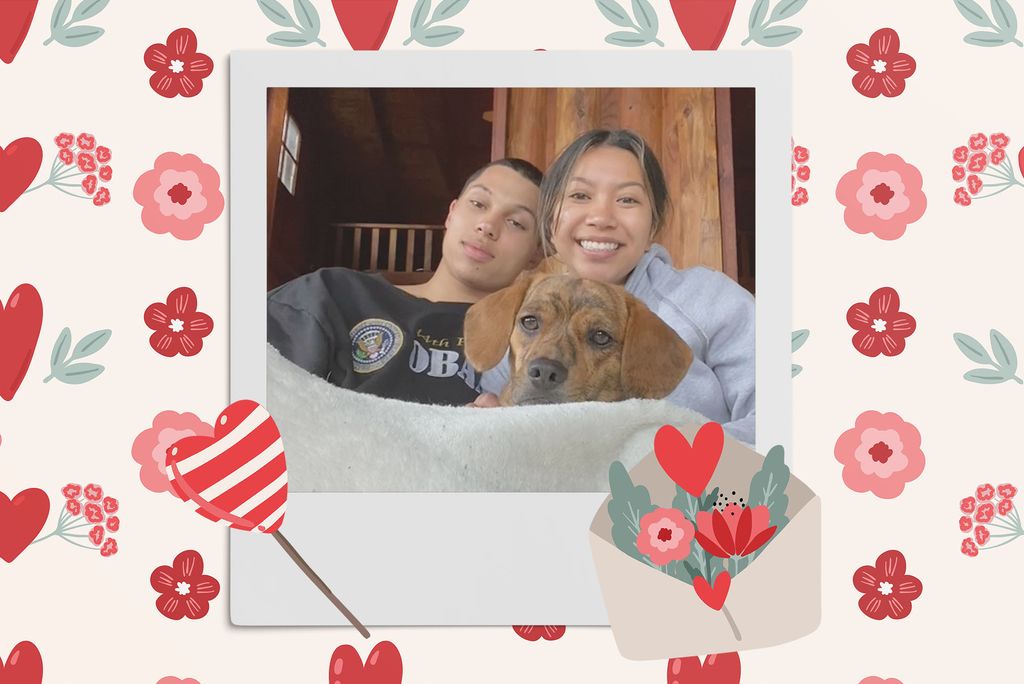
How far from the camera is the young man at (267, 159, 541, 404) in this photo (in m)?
1.01

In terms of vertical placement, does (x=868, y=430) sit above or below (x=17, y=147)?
below

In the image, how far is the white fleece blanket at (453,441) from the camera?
97 cm

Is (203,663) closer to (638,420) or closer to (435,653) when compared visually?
(435,653)

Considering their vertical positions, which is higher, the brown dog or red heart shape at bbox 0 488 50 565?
the brown dog

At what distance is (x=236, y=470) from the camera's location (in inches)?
32.0

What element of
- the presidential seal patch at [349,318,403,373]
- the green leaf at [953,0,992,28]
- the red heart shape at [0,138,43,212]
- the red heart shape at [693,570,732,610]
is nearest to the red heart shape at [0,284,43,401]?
the red heart shape at [0,138,43,212]

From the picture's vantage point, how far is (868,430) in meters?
1.01

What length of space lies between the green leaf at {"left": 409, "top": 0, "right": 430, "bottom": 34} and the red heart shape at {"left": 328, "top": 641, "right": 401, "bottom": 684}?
75 centimetres

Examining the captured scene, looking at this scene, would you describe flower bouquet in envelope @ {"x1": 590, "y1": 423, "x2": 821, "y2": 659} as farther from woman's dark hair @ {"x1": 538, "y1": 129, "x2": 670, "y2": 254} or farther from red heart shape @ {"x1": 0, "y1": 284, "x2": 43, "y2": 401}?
red heart shape @ {"x1": 0, "y1": 284, "x2": 43, "y2": 401}

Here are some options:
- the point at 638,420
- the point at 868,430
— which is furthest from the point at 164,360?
the point at 868,430

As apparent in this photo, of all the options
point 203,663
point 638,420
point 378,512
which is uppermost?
point 638,420

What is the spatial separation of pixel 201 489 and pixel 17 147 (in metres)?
0.55

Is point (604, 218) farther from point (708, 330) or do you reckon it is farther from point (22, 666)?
point (22, 666)

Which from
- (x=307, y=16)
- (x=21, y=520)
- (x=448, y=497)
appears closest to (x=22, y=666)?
(x=21, y=520)
